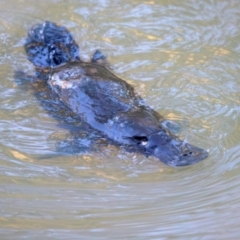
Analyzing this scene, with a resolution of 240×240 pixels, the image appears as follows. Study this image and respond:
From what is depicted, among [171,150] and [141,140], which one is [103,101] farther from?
[171,150]

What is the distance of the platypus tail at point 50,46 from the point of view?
5141 millimetres

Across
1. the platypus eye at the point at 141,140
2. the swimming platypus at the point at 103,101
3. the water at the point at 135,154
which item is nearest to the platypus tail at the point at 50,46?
the swimming platypus at the point at 103,101

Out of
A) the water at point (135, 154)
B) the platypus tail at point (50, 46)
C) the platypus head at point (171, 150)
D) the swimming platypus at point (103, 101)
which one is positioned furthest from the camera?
the platypus tail at point (50, 46)

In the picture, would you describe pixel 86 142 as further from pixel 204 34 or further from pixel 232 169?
pixel 204 34

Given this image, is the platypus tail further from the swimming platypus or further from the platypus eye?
the platypus eye

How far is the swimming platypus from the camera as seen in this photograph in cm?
397

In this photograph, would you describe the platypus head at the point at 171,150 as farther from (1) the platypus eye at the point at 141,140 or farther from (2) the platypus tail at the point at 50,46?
(2) the platypus tail at the point at 50,46

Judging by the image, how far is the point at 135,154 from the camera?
13.1ft

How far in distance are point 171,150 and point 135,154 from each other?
27 centimetres

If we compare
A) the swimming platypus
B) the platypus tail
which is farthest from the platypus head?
the platypus tail

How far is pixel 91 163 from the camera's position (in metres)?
3.96

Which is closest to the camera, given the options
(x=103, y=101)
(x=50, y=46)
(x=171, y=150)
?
(x=171, y=150)

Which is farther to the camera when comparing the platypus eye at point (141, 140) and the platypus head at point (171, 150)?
the platypus eye at point (141, 140)

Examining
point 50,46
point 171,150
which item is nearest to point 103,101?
point 171,150
